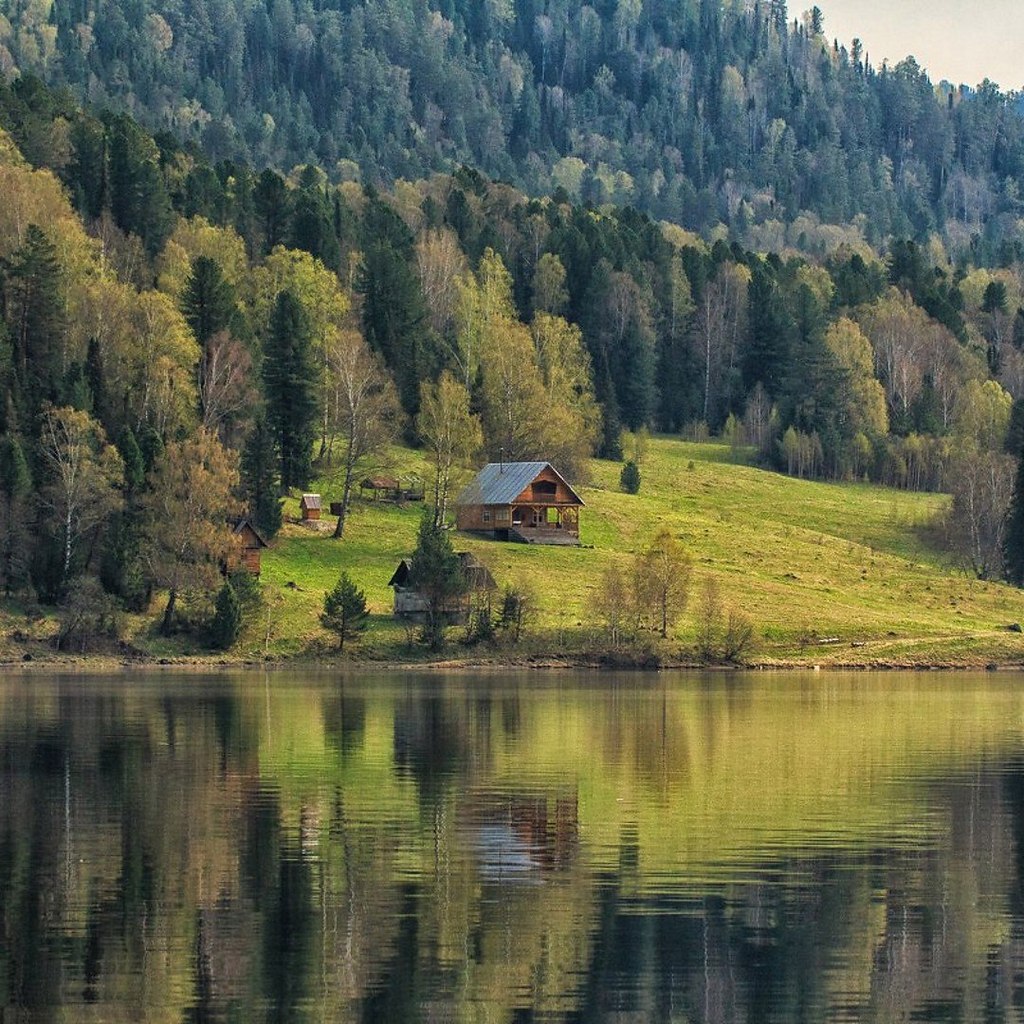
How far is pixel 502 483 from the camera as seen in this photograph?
137375mm

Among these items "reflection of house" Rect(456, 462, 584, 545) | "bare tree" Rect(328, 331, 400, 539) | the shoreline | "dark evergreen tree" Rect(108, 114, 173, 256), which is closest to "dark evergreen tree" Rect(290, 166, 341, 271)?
"dark evergreen tree" Rect(108, 114, 173, 256)

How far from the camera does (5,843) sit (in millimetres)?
39531

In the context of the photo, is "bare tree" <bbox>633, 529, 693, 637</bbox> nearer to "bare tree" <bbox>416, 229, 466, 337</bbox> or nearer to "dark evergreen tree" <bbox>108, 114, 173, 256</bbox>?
"dark evergreen tree" <bbox>108, 114, 173, 256</bbox>

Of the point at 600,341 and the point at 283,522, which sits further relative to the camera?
the point at 600,341

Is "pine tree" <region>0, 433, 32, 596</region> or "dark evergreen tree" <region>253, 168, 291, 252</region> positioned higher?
"dark evergreen tree" <region>253, 168, 291, 252</region>

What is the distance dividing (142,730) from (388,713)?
11.2 meters

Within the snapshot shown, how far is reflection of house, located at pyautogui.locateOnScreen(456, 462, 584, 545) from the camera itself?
135 meters

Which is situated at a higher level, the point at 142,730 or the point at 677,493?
the point at 677,493

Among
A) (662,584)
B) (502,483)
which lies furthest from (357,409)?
(662,584)

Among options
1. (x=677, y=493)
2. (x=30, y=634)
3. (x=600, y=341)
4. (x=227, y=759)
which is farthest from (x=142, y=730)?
(x=600, y=341)

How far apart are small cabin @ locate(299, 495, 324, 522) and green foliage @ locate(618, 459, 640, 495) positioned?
101 ft

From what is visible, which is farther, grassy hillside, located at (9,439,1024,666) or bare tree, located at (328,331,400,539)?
bare tree, located at (328,331,400,539)

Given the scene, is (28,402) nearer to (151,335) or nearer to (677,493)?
(151,335)

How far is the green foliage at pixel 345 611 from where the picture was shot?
106 meters
